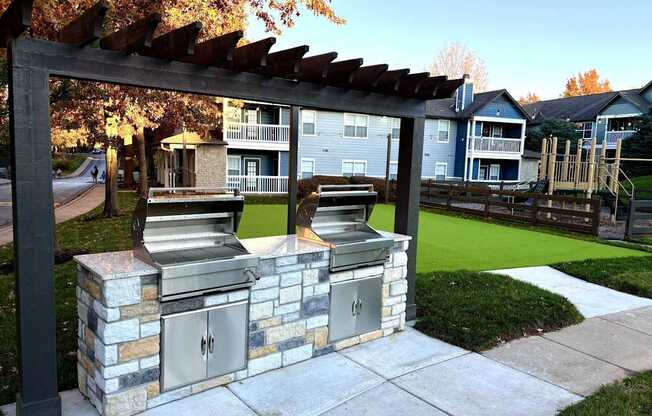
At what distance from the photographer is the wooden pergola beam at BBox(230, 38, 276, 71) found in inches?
138

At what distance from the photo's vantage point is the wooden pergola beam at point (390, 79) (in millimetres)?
4457

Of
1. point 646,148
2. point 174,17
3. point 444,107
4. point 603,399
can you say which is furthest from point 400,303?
point 646,148

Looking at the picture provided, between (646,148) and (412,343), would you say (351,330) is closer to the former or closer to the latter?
(412,343)

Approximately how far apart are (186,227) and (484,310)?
145 inches

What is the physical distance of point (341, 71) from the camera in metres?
4.19

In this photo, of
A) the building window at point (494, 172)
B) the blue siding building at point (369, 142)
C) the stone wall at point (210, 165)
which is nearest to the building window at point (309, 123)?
the blue siding building at point (369, 142)

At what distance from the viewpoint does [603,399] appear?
12.2 feet

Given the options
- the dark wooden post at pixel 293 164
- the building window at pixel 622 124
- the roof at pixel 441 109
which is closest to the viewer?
the dark wooden post at pixel 293 164

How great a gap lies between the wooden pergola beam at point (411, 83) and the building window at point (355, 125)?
20.8 meters

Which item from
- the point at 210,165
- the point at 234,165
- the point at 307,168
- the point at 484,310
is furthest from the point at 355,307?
the point at 234,165

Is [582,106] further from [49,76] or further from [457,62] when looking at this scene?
[49,76]

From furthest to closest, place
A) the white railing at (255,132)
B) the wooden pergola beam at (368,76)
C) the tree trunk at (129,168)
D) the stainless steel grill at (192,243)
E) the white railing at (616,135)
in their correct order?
the white railing at (616,135), the tree trunk at (129,168), the white railing at (255,132), the wooden pergola beam at (368,76), the stainless steel grill at (192,243)

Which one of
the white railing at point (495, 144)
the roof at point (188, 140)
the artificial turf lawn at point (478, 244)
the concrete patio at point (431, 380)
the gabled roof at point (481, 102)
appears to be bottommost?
the artificial turf lawn at point (478, 244)

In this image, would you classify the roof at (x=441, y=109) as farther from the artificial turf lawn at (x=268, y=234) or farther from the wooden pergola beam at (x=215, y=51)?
the wooden pergola beam at (x=215, y=51)
